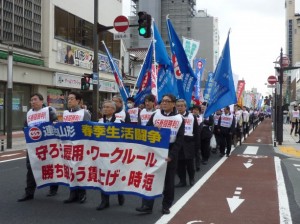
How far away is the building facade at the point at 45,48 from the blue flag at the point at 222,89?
10444 mm

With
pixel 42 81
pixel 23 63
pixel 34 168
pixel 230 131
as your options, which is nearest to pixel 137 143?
pixel 34 168

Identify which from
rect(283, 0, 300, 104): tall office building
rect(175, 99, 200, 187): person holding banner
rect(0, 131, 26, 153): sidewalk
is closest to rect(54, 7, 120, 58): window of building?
rect(0, 131, 26, 153): sidewalk

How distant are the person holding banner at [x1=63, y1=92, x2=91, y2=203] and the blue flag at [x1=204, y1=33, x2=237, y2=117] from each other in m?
6.73

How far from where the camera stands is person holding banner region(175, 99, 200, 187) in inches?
360

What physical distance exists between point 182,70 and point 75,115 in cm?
576

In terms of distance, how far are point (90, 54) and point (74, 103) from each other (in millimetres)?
24693

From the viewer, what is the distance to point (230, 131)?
627 inches

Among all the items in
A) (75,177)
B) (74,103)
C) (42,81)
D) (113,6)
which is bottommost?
(75,177)

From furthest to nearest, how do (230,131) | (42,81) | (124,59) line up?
(124,59)
(42,81)
(230,131)

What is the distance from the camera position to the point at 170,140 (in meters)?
7.25

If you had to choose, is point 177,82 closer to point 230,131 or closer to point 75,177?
point 230,131

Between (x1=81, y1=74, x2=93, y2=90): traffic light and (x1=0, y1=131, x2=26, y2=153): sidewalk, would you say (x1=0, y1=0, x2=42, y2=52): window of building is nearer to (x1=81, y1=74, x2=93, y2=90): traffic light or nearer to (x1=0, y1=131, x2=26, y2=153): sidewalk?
(x1=0, y1=131, x2=26, y2=153): sidewalk

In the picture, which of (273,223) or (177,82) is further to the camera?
(177,82)

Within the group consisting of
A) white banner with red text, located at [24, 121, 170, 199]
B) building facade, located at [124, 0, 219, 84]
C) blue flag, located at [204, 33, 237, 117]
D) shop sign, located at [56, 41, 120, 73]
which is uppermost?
building facade, located at [124, 0, 219, 84]
